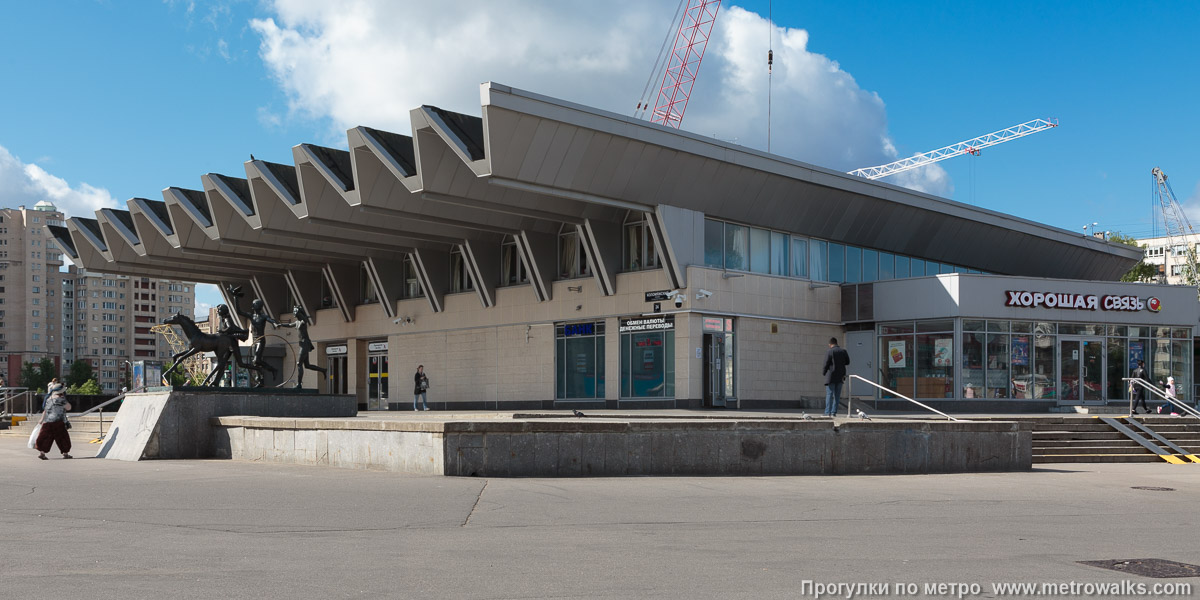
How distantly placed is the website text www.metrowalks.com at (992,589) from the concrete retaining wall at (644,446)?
857cm

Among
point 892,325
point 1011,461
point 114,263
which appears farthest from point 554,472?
point 114,263

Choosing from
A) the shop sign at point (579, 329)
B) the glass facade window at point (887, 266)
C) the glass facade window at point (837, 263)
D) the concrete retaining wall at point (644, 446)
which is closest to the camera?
the concrete retaining wall at point (644, 446)

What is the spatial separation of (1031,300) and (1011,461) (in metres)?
18.0

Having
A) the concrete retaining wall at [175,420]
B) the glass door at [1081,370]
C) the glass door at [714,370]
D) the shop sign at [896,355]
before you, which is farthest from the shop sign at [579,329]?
the concrete retaining wall at [175,420]

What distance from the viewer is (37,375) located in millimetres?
148250

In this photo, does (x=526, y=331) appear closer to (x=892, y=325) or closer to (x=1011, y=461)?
(x=892, y=325)

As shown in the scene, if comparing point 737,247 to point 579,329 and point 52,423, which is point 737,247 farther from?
point 52,423

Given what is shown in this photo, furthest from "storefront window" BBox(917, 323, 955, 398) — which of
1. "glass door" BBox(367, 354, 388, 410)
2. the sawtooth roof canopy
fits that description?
"glass door" BBox(367, 354, 388, 410)

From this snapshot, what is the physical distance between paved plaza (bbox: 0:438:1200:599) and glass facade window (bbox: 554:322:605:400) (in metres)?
20.4

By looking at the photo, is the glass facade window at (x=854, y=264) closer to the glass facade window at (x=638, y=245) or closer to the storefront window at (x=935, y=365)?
the storefront window at (x=935, y=365)

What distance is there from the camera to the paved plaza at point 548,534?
7270 millimetres

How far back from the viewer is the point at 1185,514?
12.1 m

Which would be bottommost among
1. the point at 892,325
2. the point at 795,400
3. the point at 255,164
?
the point at 795,400

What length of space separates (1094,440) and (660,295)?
45.6ft
